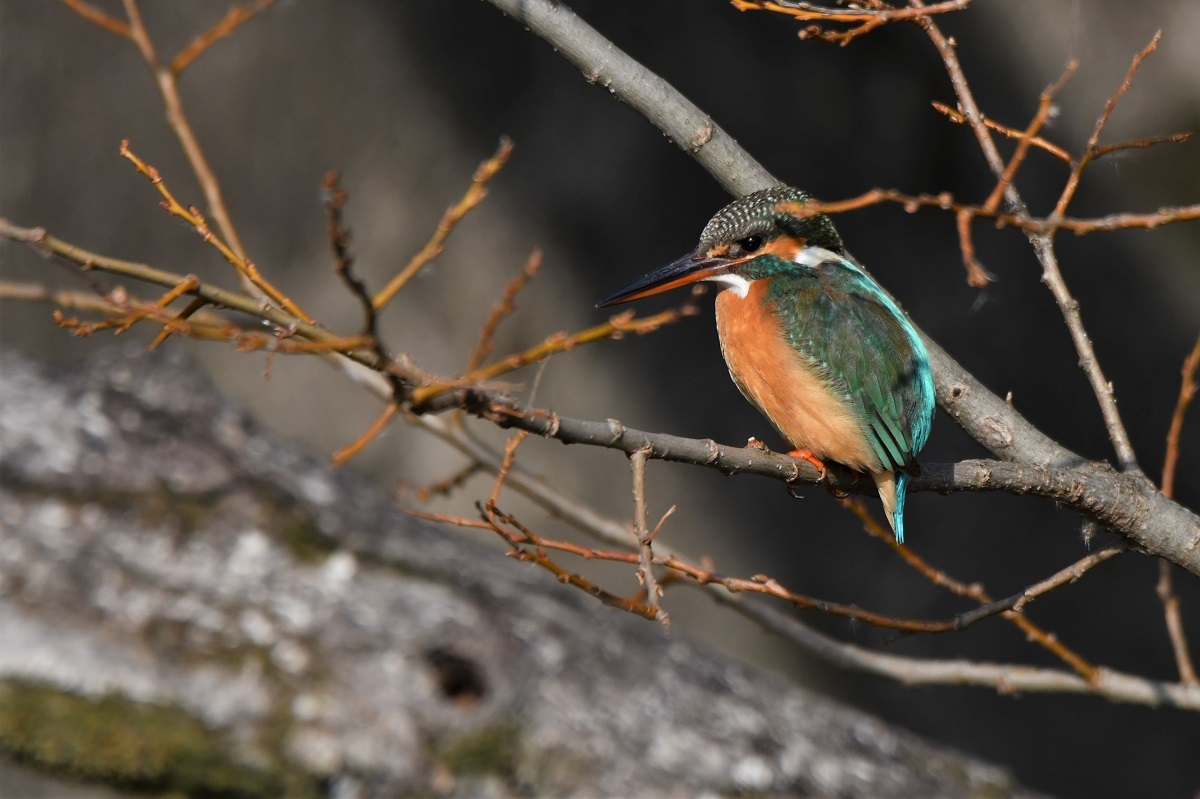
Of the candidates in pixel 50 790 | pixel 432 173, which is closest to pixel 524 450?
pixel 432 173

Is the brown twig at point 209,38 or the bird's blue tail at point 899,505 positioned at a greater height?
the brown twig at point 209,38

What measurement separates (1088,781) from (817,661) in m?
1.01

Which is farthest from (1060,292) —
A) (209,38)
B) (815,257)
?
Result: (209,38)

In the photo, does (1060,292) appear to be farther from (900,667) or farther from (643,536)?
(900,667)

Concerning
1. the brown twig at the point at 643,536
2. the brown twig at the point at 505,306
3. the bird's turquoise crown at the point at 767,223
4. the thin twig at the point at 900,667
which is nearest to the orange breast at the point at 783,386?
the bird's turquoise crown at the point at 767,223

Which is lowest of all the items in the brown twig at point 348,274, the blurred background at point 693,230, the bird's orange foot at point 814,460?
the brown twig at point 348,274

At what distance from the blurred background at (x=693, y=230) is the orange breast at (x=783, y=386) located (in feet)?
5.77

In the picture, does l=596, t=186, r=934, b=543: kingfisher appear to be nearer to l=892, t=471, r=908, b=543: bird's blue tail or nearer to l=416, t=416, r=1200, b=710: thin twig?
l=892, t=471, r=908, b=543: bird's blue tail

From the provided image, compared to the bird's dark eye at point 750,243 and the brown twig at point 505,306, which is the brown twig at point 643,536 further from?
the bird's dark eye at point 750,243

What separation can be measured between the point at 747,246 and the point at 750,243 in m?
0.01

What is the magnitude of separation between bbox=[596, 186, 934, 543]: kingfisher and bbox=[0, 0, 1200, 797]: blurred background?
1.72 metres

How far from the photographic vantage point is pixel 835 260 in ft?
7.47

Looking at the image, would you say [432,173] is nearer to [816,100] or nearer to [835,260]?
[816,100]

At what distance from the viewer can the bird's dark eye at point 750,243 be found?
2.21 meters
